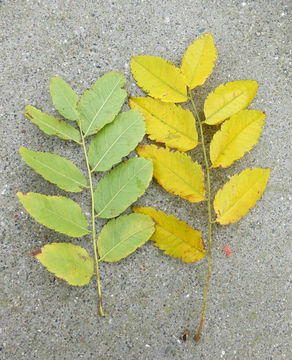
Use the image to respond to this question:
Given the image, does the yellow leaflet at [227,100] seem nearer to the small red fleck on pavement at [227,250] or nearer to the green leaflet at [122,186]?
the green leaflet at [122,186]

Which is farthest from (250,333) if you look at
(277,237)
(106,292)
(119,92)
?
(119,92)

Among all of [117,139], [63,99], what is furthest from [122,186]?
[63,99]

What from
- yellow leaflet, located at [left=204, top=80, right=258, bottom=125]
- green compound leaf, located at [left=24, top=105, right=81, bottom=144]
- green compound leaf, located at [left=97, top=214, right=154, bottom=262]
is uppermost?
yellow leaflet, located at [left=204, top=80, right=258, bottom=125]

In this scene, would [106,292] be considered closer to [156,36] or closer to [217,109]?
[217,109]

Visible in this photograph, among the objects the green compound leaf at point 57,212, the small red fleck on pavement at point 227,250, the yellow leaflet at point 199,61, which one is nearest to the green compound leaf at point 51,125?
the green compound leaf at point 57,212

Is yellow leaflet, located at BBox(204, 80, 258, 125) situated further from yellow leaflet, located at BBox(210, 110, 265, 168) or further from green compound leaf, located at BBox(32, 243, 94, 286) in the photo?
green compound leaf, located at BBox(32, 243, 94, 286)

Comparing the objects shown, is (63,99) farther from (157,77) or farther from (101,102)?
(157,77)

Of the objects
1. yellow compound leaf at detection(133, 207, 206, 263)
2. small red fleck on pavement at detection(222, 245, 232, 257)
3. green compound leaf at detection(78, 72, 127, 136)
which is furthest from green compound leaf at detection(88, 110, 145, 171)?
small red fleck on pavement at detection(222, 245, 232, 257)
